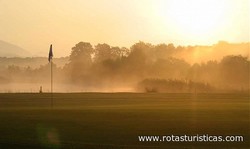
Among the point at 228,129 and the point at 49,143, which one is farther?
Result: the point at 228,129

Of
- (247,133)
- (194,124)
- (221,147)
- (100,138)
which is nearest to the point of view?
(221,147)

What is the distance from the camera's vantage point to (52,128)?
33.1 m

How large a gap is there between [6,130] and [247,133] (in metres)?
14.7

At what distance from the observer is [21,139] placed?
88.4ft

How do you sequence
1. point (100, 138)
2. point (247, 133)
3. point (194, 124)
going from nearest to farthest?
point (100, 138) < point (247, 133) < point (194, 124)

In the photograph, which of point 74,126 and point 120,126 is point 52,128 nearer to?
point 74,126

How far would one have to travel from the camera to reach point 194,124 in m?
36.2

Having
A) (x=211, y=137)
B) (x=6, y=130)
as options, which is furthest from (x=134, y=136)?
(x=6, y=130)

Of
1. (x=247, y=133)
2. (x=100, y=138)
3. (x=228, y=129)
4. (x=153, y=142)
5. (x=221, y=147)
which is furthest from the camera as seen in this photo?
(x=228, y=129)

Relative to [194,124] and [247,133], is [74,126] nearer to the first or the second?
[194,124]

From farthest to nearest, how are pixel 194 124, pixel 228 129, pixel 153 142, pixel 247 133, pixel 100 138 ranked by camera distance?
pixel 194 124 → pixel 228 129 → pixel 247 133 → pixel 100 138 → pixel 153 142

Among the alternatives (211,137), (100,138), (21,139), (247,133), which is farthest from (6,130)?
(247,133)

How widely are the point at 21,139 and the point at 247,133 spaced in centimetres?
1324

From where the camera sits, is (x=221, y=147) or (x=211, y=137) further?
(x=211, y=137)
